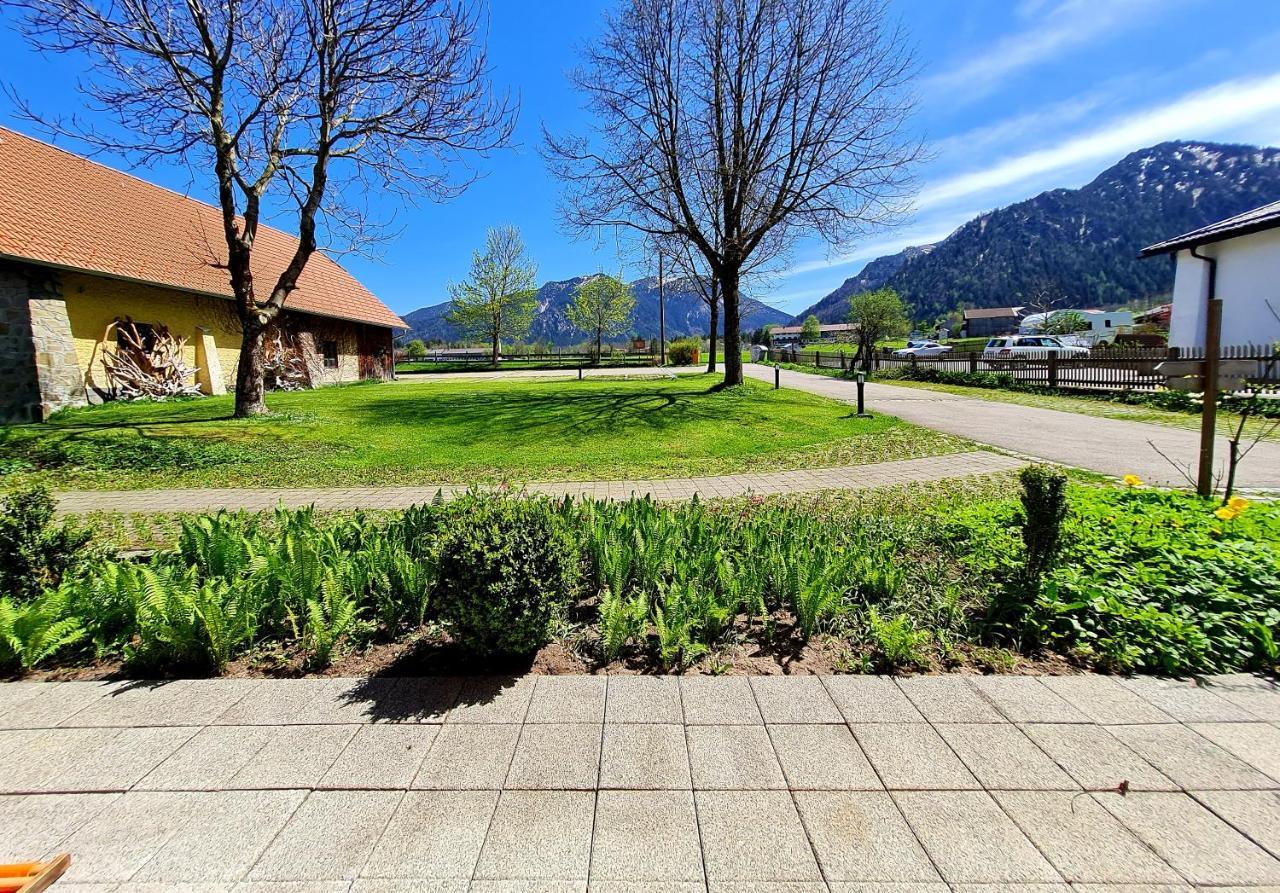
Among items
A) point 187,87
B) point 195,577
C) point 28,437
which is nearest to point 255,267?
point 187,87

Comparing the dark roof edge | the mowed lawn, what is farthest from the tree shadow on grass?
the dark roof edge

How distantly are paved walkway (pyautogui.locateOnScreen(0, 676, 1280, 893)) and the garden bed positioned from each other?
0.71 feet

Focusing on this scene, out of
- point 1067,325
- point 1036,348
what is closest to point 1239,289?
point 1036,348

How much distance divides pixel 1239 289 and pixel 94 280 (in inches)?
1386

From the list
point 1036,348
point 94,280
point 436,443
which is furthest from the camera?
A: point 1036,348

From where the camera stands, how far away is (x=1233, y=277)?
1894 centimetres

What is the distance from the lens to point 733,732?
7.84 feet

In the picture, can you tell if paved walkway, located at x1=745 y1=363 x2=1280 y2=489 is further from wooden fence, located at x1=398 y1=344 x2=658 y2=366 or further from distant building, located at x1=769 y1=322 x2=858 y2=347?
distant building, located at x1=769 y1=322 x2=858 y2=347

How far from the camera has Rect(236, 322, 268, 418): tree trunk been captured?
12.7 m

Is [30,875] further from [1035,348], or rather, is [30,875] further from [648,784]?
[1035,348]

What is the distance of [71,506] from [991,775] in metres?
9.49

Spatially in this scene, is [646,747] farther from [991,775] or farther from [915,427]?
[915,427]

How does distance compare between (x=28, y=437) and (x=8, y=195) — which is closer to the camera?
(x=28, y=437)

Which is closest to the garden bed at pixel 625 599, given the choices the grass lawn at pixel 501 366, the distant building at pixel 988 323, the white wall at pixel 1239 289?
the white wall at pixel 1239 289
